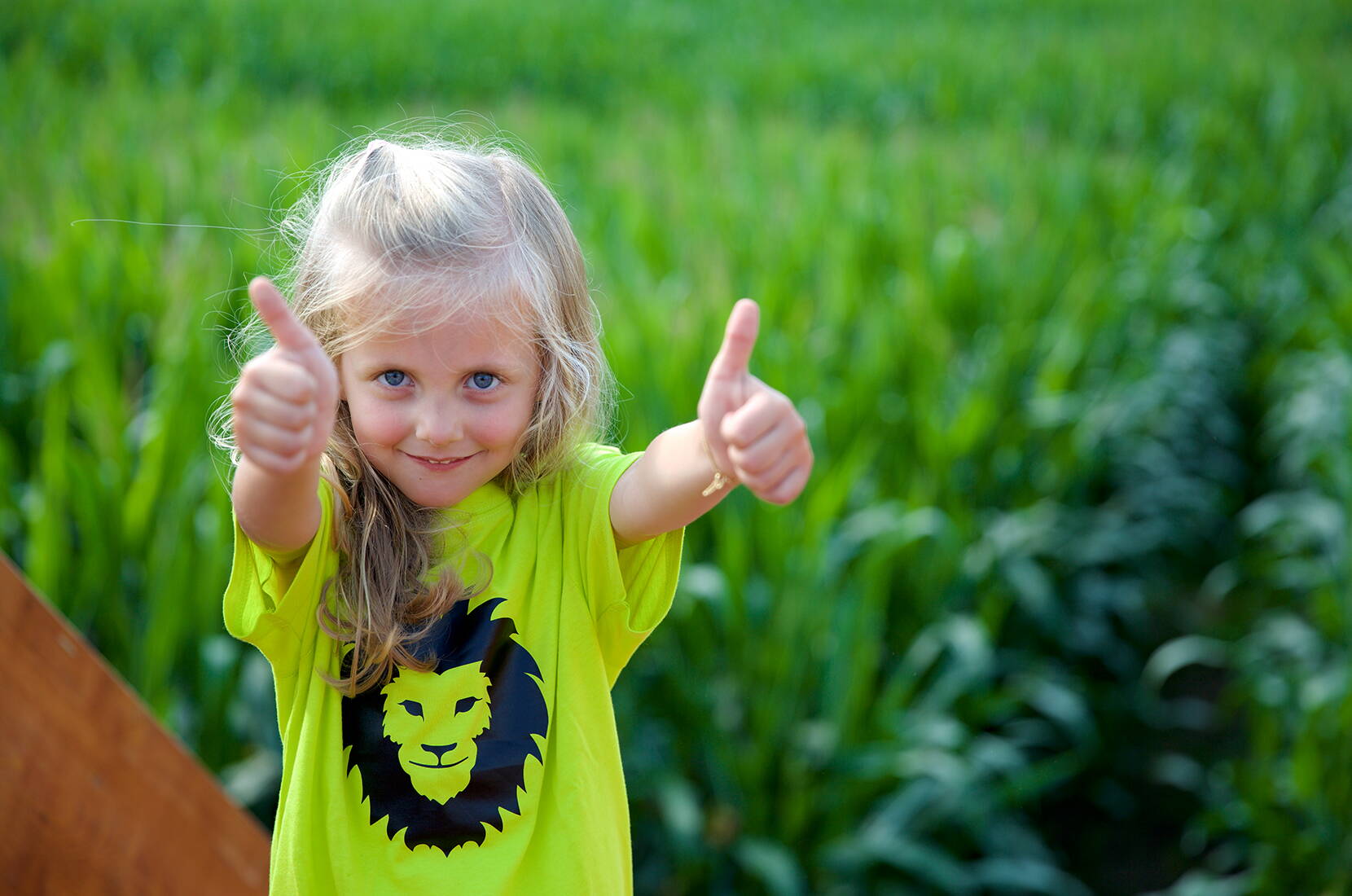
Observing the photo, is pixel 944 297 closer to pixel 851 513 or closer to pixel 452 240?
pixel 851 513

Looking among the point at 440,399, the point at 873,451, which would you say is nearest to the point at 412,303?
the point at 440,399

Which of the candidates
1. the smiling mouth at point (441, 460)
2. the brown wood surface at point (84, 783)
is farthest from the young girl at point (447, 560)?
the brown wood surface at point (84, 783)

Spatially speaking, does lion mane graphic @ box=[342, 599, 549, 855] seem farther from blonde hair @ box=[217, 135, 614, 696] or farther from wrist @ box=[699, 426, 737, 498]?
wrist @ box=[699, 426, 737, 498]

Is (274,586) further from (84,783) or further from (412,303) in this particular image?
(84,783)

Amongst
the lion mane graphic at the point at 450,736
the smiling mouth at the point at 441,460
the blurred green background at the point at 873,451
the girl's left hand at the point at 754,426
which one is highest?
the girl's left hand at the point at 754,426

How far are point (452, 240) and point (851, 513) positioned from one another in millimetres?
1776

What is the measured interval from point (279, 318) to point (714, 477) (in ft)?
0.74

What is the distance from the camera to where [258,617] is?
637mm

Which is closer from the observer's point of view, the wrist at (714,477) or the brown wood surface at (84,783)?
the wrist at (714,477)

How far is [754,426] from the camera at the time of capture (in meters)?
0.55

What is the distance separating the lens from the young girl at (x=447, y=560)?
629mm

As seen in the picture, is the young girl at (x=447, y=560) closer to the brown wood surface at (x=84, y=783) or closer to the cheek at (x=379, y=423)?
the cheek at (x=379, y=423)

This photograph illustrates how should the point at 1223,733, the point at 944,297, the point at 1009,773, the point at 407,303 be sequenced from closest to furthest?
1. the point at 407,303
2. the point at 1009,773
3. the point at 1223,733
4. the point at 944,297

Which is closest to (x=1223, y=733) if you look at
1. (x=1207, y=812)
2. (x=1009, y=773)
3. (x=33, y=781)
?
(x=1207, y=812)
